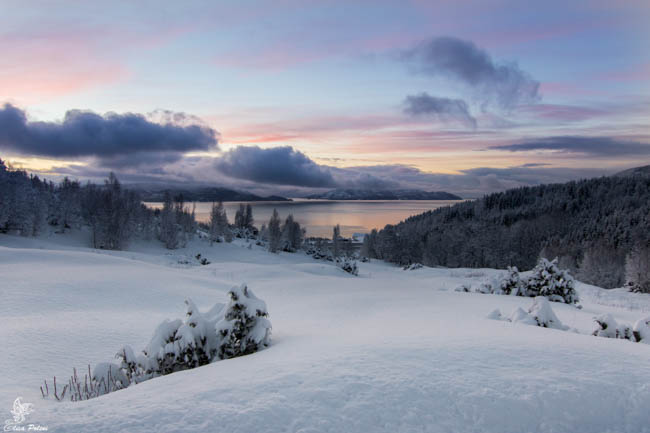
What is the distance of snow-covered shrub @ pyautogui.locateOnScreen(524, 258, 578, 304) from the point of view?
50.3 feet

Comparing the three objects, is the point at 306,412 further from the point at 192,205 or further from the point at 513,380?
the point at 192,205

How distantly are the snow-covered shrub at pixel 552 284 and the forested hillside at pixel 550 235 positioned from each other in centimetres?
5567

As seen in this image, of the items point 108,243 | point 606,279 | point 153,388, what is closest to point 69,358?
point 153,388

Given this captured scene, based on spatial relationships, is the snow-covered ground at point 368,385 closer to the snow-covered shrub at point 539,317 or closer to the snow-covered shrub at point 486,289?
the snow-covered shrub at point 539,317

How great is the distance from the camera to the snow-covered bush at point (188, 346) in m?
4.62

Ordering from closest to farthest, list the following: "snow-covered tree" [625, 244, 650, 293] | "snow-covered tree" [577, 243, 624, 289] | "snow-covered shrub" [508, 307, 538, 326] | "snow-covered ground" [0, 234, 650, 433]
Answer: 1. "snow-covered ground" [0, 234, 650, 433]
2. "snow-covered shrub" [508, 307, 538, 326]
3. "snow-covered tree" [625, 244, 650, 293]
4. "snow-covered tree" [577, 243, 624, 289]

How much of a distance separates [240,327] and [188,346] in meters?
0.84

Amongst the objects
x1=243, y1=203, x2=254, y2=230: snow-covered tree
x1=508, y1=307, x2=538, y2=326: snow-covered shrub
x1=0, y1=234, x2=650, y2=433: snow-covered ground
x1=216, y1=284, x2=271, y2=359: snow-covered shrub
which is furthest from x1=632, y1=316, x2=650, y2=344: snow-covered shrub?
x1=243, y1=203, x2=254, y2=230: snow-covered tree

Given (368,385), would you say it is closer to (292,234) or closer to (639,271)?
(639,271)

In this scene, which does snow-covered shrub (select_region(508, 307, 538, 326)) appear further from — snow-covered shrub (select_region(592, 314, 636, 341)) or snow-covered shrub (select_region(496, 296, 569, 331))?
snow-covered shrub (select_region(592, 314, 636, 341))

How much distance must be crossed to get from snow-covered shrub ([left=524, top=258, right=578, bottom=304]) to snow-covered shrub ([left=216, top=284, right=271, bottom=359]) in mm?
14820

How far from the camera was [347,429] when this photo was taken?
8.58 feet

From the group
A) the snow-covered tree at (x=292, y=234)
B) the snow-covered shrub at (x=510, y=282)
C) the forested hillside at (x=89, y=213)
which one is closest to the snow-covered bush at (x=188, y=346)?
the snow-covered shrub at (x=510, y=282)

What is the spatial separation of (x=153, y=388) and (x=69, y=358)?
121 inches
